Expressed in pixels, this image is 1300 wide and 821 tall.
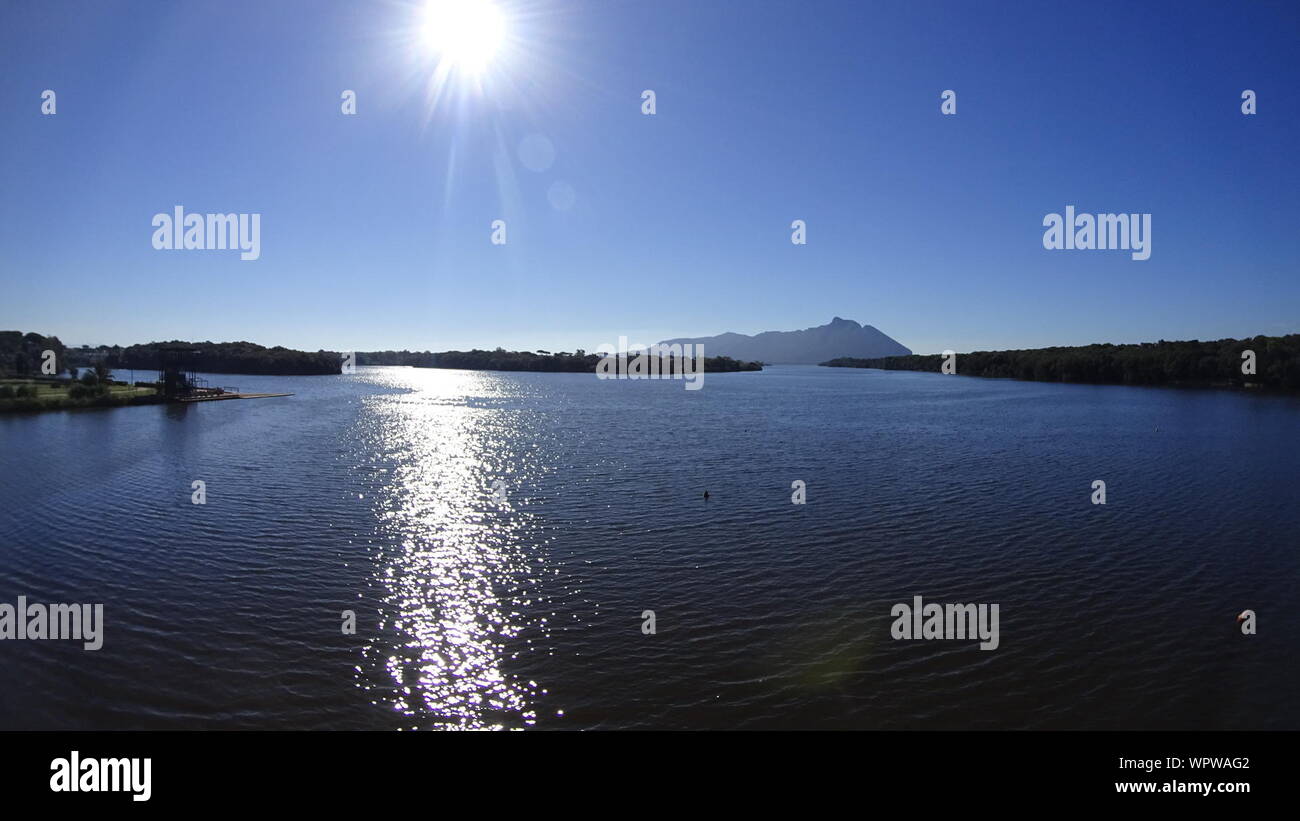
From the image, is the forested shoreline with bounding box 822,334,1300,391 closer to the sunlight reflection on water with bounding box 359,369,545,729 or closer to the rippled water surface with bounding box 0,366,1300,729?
the rippled water surface with bounding box 0,366,1300,729

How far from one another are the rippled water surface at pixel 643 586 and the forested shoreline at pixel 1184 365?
320 feet

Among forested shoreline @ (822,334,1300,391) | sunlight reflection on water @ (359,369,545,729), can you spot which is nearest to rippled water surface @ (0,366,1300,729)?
sunlight reflection on water @ (359,369,545,729)

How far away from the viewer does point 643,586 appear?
17953 millimetres

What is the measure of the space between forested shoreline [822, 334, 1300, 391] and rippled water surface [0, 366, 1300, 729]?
320ft

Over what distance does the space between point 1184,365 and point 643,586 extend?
151063 mm

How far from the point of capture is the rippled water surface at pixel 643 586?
40.2 feet

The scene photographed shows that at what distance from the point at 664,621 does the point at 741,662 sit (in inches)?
99.9

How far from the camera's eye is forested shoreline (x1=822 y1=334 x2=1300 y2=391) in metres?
108

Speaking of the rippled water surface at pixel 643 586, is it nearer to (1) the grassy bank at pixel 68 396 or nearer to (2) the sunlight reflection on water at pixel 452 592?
(2) the sunlight reflection on water at pixel 452 592

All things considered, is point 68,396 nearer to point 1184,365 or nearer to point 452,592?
point 452,592

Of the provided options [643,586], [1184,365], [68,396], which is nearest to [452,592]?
[643,586]
